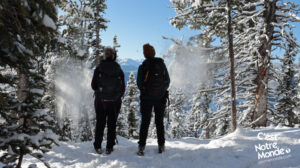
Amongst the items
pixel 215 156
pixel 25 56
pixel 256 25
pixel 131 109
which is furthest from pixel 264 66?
pixel 131 109

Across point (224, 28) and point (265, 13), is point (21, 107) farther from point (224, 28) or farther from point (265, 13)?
point (265, 13)

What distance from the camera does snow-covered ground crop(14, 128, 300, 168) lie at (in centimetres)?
405

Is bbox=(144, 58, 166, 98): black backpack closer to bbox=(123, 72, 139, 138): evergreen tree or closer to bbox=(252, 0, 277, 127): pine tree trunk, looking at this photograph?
bbox=(252, 0, 277, 127): pine tree trunk

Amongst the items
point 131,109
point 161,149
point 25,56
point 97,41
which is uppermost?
point 97,41

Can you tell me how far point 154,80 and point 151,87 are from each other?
18cm

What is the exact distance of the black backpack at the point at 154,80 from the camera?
4.62 metres

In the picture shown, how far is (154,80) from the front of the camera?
4.65 m

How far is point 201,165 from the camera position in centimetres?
412

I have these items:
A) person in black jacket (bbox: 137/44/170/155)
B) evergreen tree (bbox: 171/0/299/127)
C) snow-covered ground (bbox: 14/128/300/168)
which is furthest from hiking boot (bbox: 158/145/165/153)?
evergreen tree (bbox: 171/0/299/127)

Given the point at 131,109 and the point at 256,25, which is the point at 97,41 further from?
the point at 256,25

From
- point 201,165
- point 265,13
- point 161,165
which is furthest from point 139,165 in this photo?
point 265,13

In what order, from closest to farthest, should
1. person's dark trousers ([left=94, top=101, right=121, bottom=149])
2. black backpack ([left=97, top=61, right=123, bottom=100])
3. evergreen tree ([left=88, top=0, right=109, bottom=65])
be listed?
black backpack ([left=97, top=61, right=123, bottom=100]) < person's dark trousers ([left=94, top=101, right=121, bottom=149]) < evergreen tree ([left=88, top=0, right=109, bottom=65])

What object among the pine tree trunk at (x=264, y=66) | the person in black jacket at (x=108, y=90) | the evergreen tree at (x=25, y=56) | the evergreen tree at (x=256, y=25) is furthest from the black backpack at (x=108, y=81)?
the pine tree trunk at (x=264, y=66)

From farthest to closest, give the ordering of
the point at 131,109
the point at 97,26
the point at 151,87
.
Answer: the point at 131,109
the point at 97,26
the point at 151,87
